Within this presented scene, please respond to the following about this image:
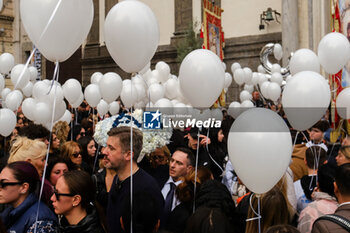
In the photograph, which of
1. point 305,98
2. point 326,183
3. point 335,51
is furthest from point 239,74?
point 326,183

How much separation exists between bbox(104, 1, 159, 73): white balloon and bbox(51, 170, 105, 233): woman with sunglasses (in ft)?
2.89

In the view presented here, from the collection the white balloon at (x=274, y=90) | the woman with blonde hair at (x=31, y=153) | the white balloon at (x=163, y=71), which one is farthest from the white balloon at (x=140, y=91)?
the woman with blonde hair at (x=31, y=153)

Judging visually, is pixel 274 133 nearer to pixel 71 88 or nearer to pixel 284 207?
pixel 284 207

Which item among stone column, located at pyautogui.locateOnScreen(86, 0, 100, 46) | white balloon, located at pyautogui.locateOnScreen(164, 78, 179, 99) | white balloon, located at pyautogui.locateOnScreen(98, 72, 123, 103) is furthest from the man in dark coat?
stone column, located at pyautogui.locateOnScreen(86, 0, 100, 46)

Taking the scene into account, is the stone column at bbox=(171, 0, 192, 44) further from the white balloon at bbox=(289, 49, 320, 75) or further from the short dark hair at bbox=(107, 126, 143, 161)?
the short dark hair at bbox=(107, 126, 143, 161)

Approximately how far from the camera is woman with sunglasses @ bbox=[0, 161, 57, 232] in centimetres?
242

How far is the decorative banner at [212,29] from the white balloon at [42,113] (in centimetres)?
574

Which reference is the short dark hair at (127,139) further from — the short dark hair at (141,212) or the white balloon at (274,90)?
the white balloon at (274,90)

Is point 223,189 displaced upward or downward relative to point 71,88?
downward

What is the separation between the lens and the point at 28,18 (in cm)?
254

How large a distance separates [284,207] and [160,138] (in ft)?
7.29

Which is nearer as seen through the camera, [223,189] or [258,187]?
[258,187]

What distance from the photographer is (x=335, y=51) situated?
16.2 feet

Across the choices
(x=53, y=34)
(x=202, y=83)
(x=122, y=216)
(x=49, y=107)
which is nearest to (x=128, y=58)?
(x=53, y=34)
